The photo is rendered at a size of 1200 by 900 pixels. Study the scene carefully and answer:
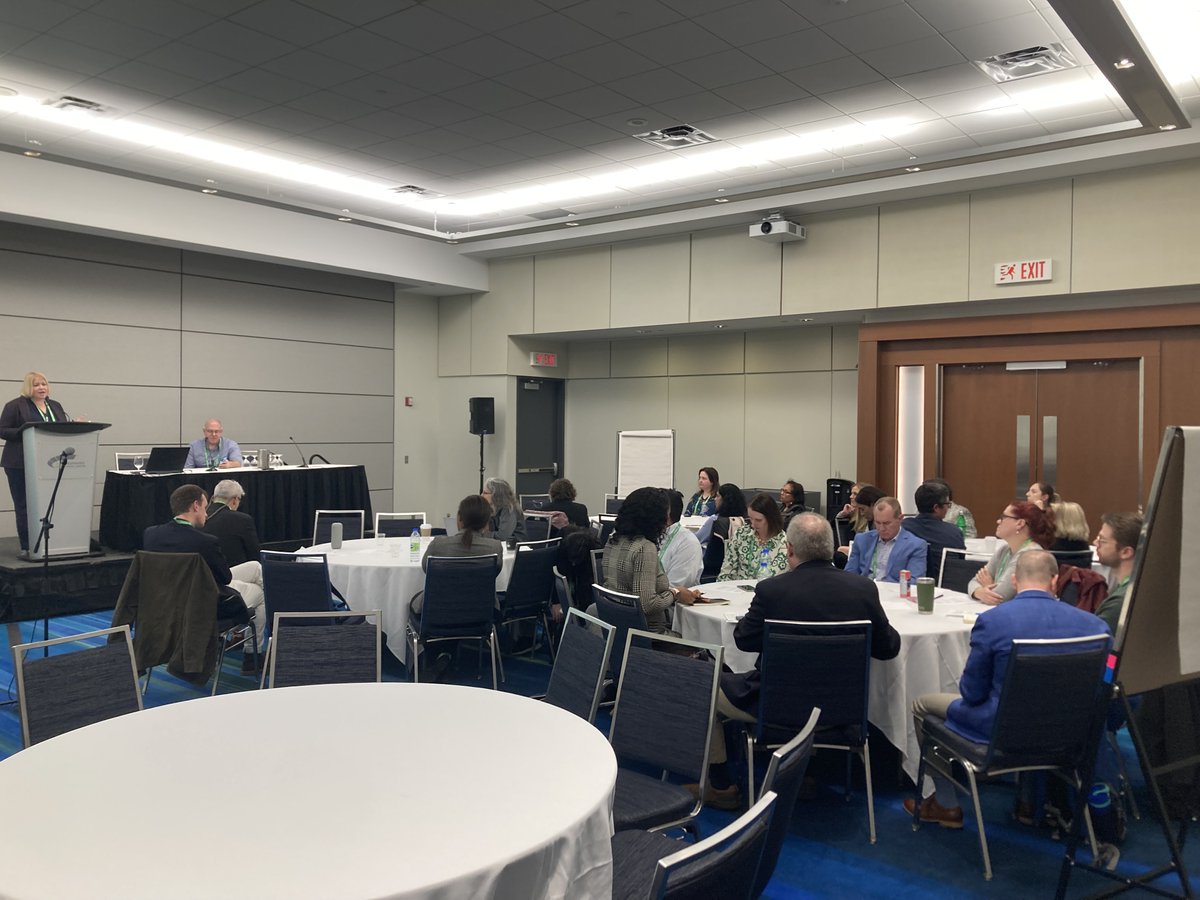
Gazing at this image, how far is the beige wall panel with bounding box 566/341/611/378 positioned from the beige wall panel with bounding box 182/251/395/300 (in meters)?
2.73

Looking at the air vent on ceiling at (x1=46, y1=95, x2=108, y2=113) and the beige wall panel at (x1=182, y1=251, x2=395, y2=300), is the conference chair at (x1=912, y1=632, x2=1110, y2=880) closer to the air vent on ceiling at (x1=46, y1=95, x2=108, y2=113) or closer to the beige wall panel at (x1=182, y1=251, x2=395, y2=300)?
the air vent on ceiling at (x1=46, y1=95, x2=108, y2=113)

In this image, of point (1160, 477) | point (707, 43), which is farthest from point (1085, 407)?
point (1160, 477)

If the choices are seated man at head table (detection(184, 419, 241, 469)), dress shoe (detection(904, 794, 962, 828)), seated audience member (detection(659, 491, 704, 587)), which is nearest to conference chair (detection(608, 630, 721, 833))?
dress shoe (detection(904, 794, 962, 828))

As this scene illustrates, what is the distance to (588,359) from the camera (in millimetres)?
13383

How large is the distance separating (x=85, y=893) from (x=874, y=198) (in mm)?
8914

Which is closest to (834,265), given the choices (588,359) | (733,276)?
(733,276)

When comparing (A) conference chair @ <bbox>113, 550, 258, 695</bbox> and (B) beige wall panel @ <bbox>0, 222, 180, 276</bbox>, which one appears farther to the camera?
(B) beige wall panel @ <bbox>0, 222, 180, 276</bbox>

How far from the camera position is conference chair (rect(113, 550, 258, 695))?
5094 millimetres

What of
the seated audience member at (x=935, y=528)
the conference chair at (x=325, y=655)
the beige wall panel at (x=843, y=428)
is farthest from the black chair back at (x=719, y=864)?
the beige wall panel at (x=843, y=428)

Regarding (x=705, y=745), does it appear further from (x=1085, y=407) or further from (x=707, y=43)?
(x=1085, y=407)

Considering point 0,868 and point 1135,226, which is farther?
point 1135,226

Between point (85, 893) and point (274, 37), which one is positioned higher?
point (274, 37)

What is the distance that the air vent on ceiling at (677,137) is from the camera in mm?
7824

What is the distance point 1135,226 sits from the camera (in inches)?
312
